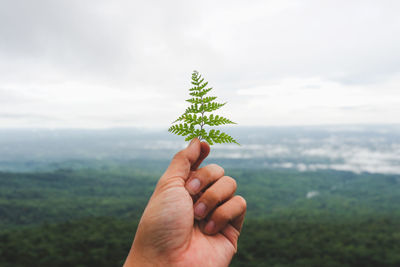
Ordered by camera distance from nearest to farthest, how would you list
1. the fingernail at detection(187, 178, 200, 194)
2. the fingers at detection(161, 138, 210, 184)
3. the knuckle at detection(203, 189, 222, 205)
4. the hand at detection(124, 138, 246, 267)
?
the hand at detection(124, 138, 246, 267) < the knuckle at detection(203, 189, 222, 205) < the fingers at detection(161, 138, 210, 184) < the fingernail at detection(187, 178, 200, 194)

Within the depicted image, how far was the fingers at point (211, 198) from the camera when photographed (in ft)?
14.3

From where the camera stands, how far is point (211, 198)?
4363mm

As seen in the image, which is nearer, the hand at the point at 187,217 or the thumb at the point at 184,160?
the hand at the point at 187,217

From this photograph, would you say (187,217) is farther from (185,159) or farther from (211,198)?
(185,159)

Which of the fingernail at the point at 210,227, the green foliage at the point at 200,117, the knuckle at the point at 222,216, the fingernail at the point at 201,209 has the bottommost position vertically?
the fingernail at the point at 210,227

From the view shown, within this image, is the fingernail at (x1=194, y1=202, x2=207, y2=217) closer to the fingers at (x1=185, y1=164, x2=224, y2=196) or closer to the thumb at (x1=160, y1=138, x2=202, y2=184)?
the fingers at (x1=185, y1=164, x2=224, y2=196)

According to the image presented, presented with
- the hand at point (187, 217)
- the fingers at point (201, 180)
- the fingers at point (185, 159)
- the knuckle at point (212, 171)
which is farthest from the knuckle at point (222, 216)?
the fingers at point (185, 159)

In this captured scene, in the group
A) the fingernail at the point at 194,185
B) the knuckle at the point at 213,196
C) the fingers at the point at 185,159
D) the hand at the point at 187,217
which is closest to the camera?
the hand at the point at 187,217

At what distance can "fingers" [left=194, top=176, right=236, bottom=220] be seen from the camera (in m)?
4.37

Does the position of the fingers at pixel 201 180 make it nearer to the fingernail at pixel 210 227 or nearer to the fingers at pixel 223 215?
the fingers at pixel 223 215

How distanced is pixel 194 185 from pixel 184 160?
1.70ft

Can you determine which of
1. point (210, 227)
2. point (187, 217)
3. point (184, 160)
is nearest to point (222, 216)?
point (210, 227)

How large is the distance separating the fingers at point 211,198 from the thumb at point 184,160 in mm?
589

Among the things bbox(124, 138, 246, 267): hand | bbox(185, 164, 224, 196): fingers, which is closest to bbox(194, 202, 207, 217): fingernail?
bbox(124, 138, 246, 267): hand
